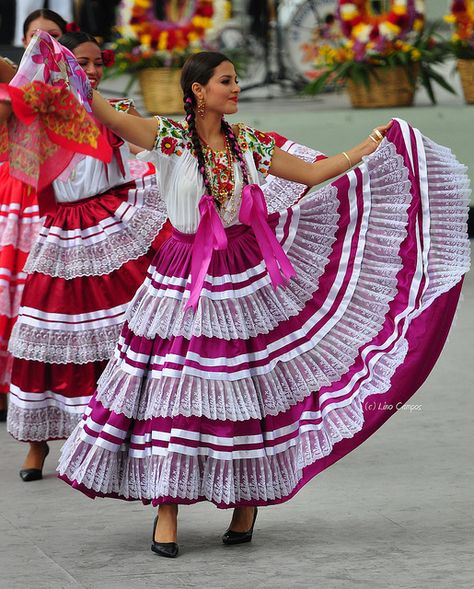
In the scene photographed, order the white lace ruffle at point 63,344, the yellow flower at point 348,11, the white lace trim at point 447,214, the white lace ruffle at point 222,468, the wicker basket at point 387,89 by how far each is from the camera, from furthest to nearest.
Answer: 1. the wicker basket at point 387,89
2. the yellow flower at point 348,11
3. the white lace ruffle at point 63,344
4. the white lace trim at point 447,214
5. the white lace ruffle at point 222,468

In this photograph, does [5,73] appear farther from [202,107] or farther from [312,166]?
[312,166]

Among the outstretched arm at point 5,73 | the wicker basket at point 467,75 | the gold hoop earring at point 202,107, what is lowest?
the gold hoop earring at point 202,107

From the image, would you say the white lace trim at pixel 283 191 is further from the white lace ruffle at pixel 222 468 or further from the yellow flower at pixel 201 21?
the yellow flower at pixel 201 21

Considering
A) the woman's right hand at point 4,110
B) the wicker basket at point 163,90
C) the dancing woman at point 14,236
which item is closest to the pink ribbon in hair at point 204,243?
the woman's right hand at point 4,110

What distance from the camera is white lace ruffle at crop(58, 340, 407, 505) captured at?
373cm

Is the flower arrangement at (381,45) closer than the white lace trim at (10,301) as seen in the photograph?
No

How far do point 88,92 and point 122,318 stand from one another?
1.12 m

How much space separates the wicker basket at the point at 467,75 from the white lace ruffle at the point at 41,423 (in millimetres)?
4756

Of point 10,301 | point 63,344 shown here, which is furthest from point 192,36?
point 63,344

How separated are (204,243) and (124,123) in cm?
39

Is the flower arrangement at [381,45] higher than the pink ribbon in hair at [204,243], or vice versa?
the flower arrangement at [381,45]

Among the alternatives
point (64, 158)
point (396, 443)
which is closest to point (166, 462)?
point (64, 158)


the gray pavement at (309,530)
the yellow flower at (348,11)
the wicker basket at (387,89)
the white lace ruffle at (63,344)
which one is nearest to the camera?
the gray pavement at (309,530)

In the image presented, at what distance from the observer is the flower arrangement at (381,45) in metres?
8.29
